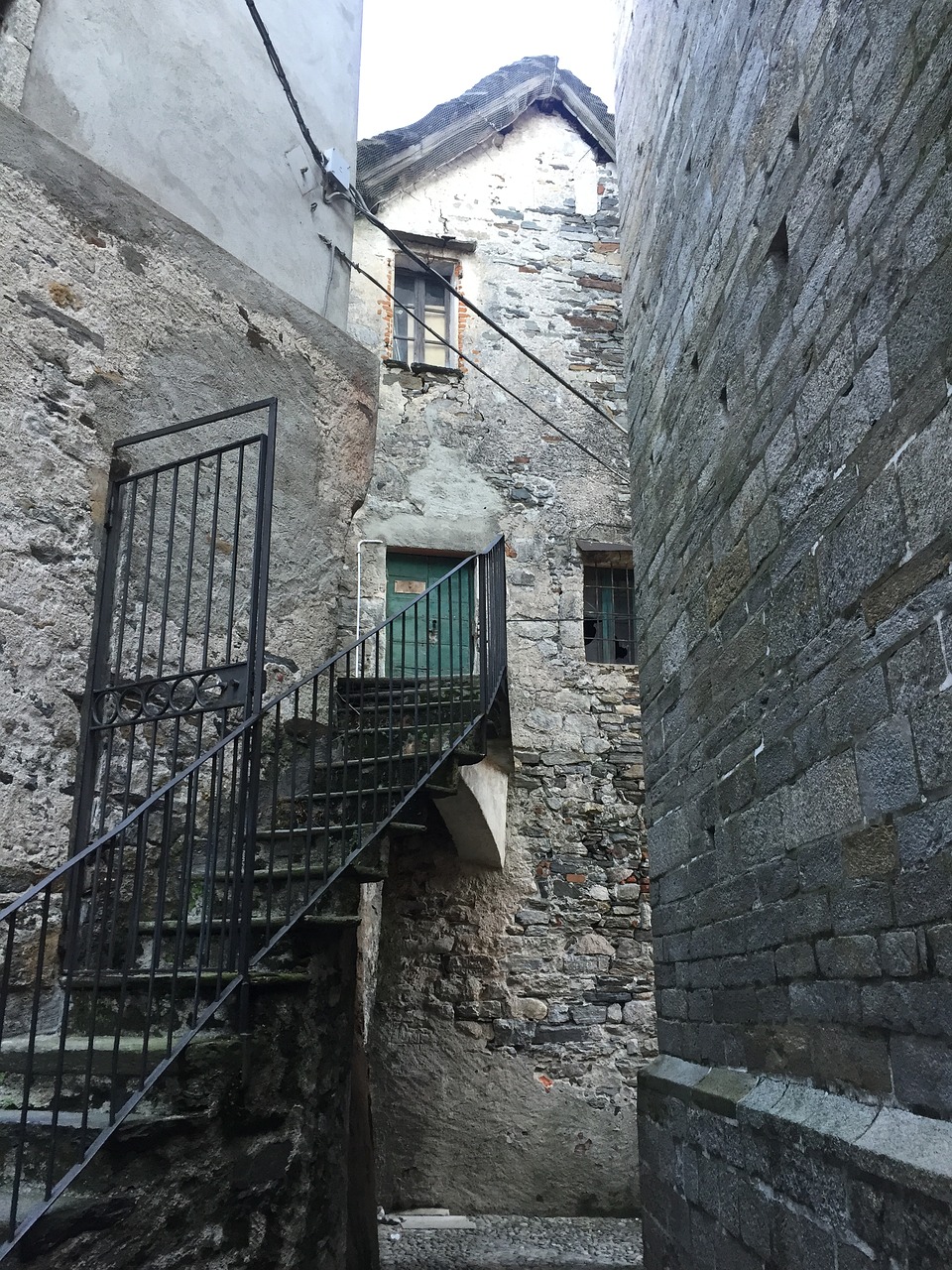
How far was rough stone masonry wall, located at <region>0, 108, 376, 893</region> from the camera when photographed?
345 cm

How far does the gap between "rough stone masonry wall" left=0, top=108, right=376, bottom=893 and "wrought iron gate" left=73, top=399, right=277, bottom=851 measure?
0.09 meters

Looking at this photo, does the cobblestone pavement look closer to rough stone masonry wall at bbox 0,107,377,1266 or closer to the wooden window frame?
rough stone masonry wall at bbox 0,107,377,1266

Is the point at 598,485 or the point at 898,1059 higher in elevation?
the point at 598,485

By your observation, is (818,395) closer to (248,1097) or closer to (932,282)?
(932,282)

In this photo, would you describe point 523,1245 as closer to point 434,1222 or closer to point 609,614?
point 434,1222

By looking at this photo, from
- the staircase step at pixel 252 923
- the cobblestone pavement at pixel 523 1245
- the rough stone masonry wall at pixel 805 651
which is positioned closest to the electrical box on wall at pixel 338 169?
the rough stone masonry wall at pixel 805 651

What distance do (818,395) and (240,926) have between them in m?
2.48

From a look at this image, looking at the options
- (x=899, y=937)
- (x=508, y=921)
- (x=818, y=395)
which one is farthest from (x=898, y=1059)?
(x=508, y=921)

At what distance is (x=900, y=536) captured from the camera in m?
2.11

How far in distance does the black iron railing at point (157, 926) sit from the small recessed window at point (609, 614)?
9.92 feet

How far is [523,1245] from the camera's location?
560 cm

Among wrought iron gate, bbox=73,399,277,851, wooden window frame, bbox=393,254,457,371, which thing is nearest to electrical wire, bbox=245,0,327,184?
wrought iron gate, bbox=73,399,277,851

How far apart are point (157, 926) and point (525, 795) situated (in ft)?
13.9

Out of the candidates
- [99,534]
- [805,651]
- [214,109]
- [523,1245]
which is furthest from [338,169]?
[523,1245]
